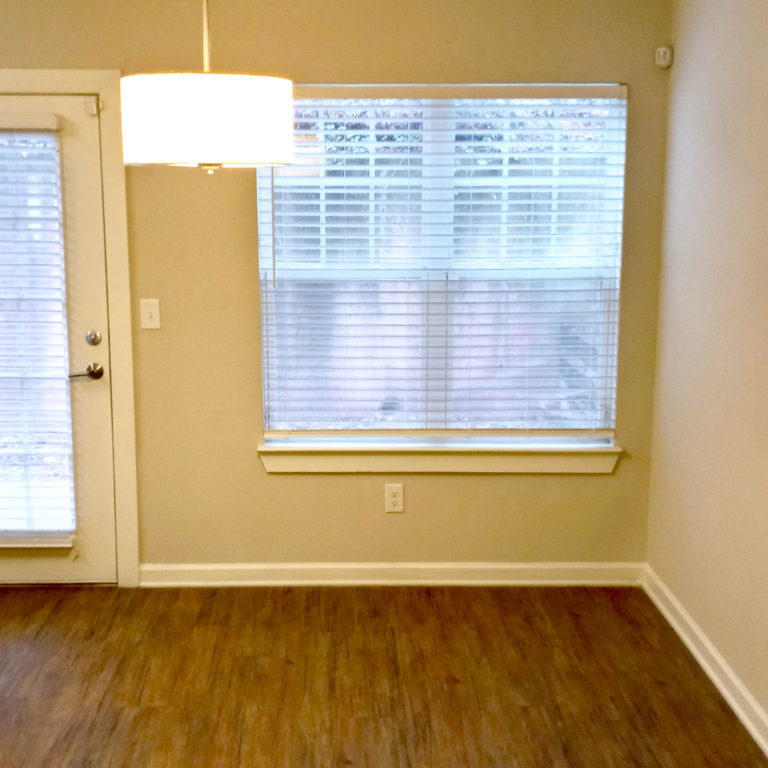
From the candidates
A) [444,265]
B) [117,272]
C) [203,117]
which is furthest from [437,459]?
[203,117]

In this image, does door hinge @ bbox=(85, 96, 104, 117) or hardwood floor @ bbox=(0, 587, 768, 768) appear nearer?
hardwood floor @ bbox=(0, 587, 768, 768)

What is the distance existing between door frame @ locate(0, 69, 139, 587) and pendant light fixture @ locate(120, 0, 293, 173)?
167 centimetres

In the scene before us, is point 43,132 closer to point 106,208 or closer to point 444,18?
point 106,208

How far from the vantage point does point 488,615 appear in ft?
11.6

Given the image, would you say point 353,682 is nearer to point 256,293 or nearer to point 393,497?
point 393,497

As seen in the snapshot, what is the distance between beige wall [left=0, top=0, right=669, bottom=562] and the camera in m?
3.49

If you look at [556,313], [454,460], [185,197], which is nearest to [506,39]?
[556,313]

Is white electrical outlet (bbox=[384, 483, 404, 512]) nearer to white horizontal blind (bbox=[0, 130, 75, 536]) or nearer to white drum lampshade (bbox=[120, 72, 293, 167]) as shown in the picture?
white horizontal blind (bbox=[0, 130, 75, 536])

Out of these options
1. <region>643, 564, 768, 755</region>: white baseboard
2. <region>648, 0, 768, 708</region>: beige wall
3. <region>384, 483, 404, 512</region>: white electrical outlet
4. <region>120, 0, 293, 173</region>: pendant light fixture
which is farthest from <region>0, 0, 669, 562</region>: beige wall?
<region>120, 0, 293, 173</region>: pendant light fixture

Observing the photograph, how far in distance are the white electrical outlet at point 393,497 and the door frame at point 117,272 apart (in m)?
1.04

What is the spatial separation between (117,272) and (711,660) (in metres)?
2.61

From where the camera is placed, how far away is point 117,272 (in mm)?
3605

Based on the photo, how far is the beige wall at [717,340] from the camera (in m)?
2.72

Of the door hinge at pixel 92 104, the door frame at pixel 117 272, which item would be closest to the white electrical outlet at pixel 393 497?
the door frame at pixel 117 272
